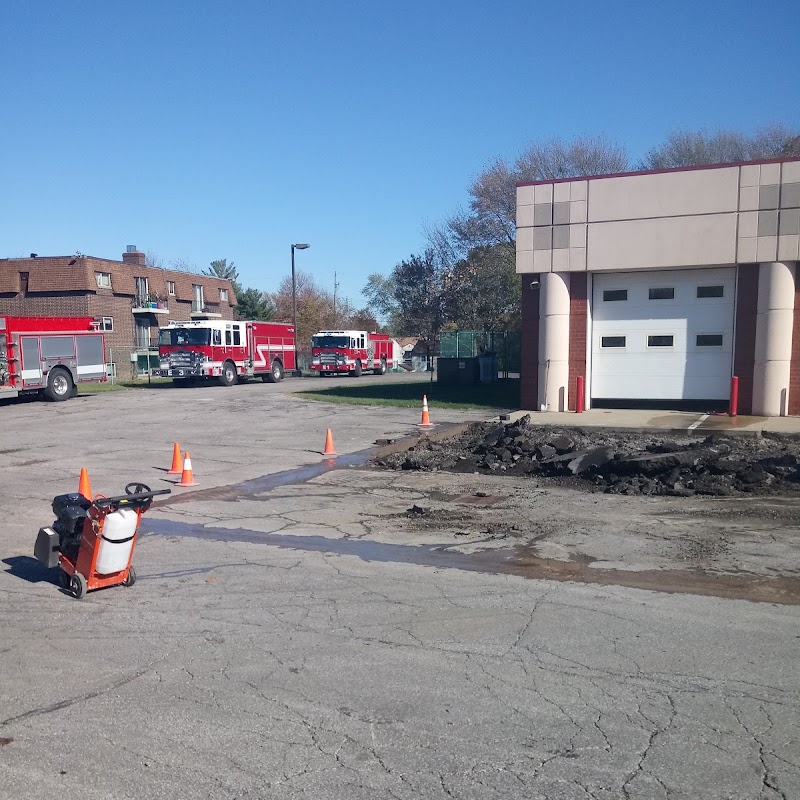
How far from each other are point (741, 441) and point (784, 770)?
531 inches

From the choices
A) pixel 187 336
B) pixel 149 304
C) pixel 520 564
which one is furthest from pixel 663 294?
pixel 149 304

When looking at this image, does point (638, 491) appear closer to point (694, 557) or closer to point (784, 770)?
point (694, 557)

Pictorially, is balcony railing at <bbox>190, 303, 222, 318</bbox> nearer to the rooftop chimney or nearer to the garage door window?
the rooftop chimney

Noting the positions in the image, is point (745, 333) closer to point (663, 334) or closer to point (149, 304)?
point (663, 334)

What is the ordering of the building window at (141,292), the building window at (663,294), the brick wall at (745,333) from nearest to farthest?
1. the brick wall at (745,333)
2. the building window at (663,294)
3. the building window at (141,292)

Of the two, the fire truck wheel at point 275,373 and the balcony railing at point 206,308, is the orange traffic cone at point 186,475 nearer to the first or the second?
the fire truck wheel at point 275,373

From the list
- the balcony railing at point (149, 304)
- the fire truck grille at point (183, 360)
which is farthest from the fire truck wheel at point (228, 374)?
the balcony railing at point (149, 304)

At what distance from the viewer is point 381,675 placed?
5.02 metres

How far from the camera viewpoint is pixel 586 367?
22078mm

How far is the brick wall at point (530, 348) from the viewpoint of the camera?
22.6 meters

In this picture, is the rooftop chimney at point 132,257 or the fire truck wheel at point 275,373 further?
the rooftop chimney at point 132,257

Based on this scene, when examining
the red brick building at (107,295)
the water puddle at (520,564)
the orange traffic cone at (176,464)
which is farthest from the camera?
the red brick building at (107,295)

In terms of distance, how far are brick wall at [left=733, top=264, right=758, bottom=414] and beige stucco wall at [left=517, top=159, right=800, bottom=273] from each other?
1.90 feet

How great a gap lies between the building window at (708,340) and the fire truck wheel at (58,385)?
2154cm
